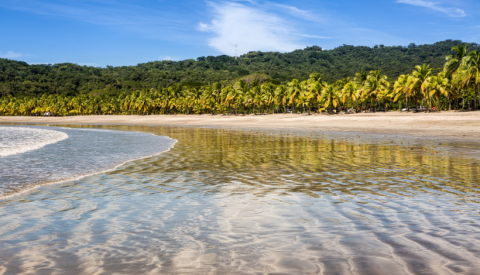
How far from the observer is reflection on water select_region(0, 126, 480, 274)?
183 inches

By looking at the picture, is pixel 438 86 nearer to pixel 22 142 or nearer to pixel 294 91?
pixel 294 91

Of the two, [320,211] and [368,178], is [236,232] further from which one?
[368,178]

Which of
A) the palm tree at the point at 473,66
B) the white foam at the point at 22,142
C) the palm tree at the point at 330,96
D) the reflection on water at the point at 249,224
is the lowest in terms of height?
the reflection on water at the point at 249,224

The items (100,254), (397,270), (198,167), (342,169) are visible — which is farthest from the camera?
(198,167)

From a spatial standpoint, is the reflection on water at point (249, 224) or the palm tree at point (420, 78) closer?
the reflection on water at point (249, 224)

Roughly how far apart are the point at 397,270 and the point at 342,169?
28.5ft

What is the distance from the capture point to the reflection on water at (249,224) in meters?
4.65

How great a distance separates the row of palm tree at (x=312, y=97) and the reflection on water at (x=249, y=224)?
57531 mm

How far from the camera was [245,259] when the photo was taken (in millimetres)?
4801

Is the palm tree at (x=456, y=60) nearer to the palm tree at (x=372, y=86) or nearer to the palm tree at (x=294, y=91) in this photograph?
the palm tree at (x=372, y=86)

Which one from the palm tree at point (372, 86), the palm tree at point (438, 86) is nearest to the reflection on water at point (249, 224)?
the palm tree at point (438, 86)

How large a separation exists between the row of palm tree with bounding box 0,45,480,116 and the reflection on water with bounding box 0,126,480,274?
189 ft

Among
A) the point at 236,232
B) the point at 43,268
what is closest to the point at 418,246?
the point at 236,232

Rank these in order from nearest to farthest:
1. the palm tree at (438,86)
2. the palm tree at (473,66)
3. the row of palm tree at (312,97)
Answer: the palm tree at (473,66) → the palm tree at (438,86) → the row of palm tree at (312,97)
